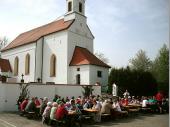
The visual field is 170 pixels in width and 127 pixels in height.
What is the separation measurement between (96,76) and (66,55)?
198 inches

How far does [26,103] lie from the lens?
1705 centimetres

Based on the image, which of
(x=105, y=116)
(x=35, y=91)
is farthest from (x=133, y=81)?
(x=105, y=116)

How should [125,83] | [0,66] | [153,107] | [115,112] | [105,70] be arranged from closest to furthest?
[115,112] → [153,107] → [125,83] → [105,70] → [0,66]

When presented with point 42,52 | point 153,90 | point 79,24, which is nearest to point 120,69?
point 153,90

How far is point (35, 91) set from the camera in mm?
22203

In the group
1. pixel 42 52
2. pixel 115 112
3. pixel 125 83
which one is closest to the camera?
pixel 115 112

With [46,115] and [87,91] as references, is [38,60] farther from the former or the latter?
[46,115]

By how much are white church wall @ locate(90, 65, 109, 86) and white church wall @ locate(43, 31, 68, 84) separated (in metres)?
3.84

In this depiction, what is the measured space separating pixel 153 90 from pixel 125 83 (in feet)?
13.2

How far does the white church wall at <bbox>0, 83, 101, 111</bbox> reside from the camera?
794 inches

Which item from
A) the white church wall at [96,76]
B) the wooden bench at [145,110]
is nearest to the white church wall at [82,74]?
the white church wall at [96,76]

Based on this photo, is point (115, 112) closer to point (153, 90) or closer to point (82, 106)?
point (82, 106)

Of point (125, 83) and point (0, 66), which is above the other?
point (0, 66)

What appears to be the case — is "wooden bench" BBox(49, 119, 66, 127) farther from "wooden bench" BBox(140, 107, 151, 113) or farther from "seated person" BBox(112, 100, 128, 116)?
"wooden bench" BBox(140, 107, 151, 113)
